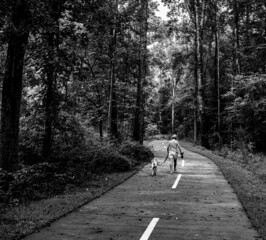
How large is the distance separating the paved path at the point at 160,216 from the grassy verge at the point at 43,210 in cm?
26

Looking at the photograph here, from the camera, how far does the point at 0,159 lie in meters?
10.9

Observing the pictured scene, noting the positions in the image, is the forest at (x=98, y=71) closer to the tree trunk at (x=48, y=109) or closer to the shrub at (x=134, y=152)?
the tree trunk at (x=48, y=109)

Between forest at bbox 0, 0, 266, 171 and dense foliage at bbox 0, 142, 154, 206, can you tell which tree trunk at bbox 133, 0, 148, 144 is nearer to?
forest at bbox 0, 0, 266, 171

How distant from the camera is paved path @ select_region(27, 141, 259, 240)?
23.0 feet

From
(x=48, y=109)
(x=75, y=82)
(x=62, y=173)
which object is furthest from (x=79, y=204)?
(x=75, y=82)

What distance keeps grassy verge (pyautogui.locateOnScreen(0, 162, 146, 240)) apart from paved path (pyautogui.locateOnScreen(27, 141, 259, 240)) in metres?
0.26

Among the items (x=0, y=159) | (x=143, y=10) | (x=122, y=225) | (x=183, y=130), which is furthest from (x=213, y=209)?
(x=183, y=130)

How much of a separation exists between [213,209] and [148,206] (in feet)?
6.05

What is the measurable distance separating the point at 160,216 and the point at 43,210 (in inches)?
123

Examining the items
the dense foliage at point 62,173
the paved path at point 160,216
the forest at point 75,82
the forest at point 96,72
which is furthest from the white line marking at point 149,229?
the forest at point 96,72

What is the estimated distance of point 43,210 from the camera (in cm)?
895

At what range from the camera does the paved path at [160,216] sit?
7.00 meters

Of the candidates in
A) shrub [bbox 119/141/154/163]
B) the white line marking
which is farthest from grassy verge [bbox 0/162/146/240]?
shrub [bbox 119/141/154/163]

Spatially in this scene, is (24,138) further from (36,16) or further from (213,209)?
(213,209)
